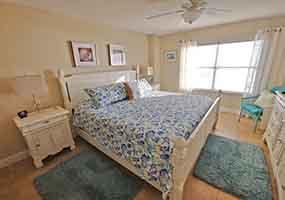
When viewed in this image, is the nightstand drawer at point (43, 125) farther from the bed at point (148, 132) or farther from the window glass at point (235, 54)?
the window glass at point (235, 54)

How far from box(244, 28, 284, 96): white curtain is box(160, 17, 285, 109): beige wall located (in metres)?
0.15

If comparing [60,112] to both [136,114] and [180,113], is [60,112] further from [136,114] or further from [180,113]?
[180,113]

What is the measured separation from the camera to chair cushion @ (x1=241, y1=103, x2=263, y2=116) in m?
2.84

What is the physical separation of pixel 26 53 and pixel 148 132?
7.35 feet

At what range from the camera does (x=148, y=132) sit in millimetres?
1507

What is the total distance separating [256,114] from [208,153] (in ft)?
5.07

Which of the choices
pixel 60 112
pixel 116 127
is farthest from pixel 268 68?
pixel 60 112

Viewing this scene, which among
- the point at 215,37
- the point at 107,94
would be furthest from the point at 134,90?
the point at 215,37

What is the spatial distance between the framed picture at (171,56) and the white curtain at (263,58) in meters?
2.05

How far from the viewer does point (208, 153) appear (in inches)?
88.1

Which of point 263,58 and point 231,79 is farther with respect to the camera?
point 231,79

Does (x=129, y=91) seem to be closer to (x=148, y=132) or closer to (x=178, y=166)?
(x=148, y=132)

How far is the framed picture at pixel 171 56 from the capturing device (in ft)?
14.7

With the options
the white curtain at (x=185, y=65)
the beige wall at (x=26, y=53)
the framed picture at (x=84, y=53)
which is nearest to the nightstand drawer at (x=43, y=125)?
the beige wall at (x=26, y=53)
